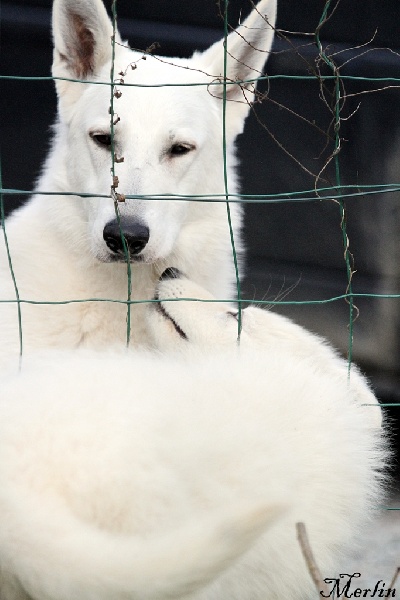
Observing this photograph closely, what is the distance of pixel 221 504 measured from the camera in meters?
2.34

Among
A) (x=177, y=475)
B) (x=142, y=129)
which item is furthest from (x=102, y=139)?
(x=177, y=475)

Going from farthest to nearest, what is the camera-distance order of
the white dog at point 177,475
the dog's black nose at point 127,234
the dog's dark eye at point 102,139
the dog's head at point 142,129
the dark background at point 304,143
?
1. the dark background at point 304,143
2. the dog's dark eye at point 102,139
3. the dog's head at point 142,129
4. the dog's black nose at point 127,234
5. the white dog at point 177,475

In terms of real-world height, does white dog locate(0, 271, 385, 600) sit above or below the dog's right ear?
below

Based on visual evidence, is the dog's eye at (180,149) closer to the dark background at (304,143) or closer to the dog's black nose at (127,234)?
the dog's black nose at (127,234)

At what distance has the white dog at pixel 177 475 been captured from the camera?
1.99 m

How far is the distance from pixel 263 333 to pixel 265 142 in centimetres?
249

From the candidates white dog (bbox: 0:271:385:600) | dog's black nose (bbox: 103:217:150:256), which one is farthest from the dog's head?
white dog (bbox: 0:271:385:600)

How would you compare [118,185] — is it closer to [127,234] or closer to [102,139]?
[127,234]

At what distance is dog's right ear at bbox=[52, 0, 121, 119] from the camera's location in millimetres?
3734

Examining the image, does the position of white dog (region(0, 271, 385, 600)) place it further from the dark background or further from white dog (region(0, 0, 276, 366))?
the dark background

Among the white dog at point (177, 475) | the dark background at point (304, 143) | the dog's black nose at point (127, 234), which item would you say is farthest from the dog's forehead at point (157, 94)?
the dark background at point (304, 143)

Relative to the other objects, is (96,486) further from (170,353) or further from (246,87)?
(246,87)

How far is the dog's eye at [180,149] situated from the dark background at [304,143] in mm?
1515

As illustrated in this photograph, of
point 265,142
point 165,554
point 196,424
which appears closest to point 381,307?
point 265,142
